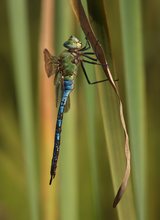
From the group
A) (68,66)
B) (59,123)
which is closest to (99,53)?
(59,123)

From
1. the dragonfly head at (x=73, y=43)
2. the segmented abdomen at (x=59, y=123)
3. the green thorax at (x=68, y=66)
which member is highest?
the dragonfly head at (x=73, y=43)

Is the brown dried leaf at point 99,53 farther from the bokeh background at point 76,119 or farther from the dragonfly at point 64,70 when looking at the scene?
the dragonfly at point 64,70

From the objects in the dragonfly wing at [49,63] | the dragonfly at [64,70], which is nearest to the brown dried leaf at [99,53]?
the dragonfly at [64,70]

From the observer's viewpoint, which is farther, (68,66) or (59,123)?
(68,66)

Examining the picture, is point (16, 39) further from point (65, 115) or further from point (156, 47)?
point (156, 47)

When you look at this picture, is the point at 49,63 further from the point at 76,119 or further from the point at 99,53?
the point at 99,53
